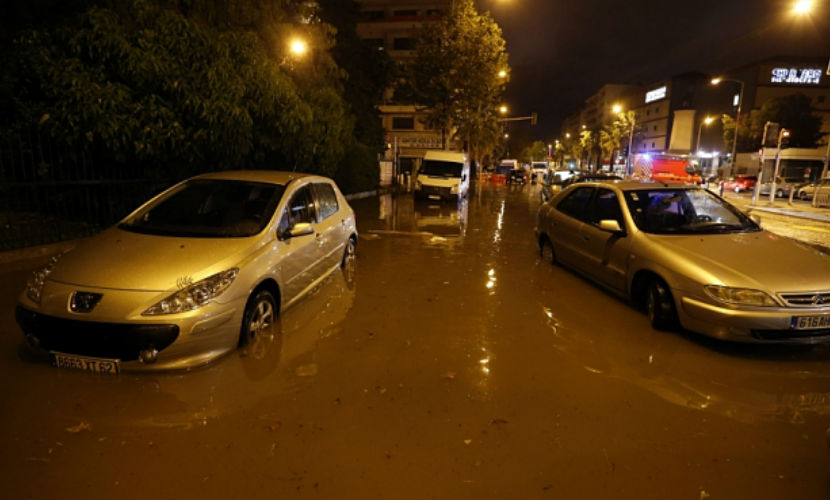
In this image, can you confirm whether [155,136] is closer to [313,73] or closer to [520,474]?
[313,73]

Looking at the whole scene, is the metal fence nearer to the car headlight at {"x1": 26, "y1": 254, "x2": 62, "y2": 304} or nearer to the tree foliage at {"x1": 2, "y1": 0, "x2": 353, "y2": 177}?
the tree foliage at {"x1": 2, "y1": 0, "x2": 353, "y2": 177}

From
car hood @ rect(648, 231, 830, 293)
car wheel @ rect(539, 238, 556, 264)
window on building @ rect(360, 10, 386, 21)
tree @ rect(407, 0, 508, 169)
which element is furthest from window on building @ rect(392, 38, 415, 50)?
car hood @ rect(648, 231, 830, 293)

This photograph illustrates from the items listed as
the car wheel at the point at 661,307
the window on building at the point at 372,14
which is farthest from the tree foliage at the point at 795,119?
the car wheel at the point at 661,307

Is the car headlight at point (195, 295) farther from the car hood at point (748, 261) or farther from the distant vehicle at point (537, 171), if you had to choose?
the distant vehicle at point (537, 171)

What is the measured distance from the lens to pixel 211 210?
18.0 feet

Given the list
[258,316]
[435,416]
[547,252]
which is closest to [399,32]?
[547,252]

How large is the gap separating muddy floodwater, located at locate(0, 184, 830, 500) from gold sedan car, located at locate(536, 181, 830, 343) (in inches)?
14.9

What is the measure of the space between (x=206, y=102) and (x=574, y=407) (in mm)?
7908

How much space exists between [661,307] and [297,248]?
4.06 m

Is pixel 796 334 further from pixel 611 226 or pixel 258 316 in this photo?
pixel 258 316

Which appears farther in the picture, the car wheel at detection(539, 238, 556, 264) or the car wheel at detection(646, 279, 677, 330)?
the car wheel at detection(539, 238, 556, 264)

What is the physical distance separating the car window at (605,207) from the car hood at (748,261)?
94 centimetres

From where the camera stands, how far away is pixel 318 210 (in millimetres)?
6398

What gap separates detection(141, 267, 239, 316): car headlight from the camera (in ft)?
12.7
